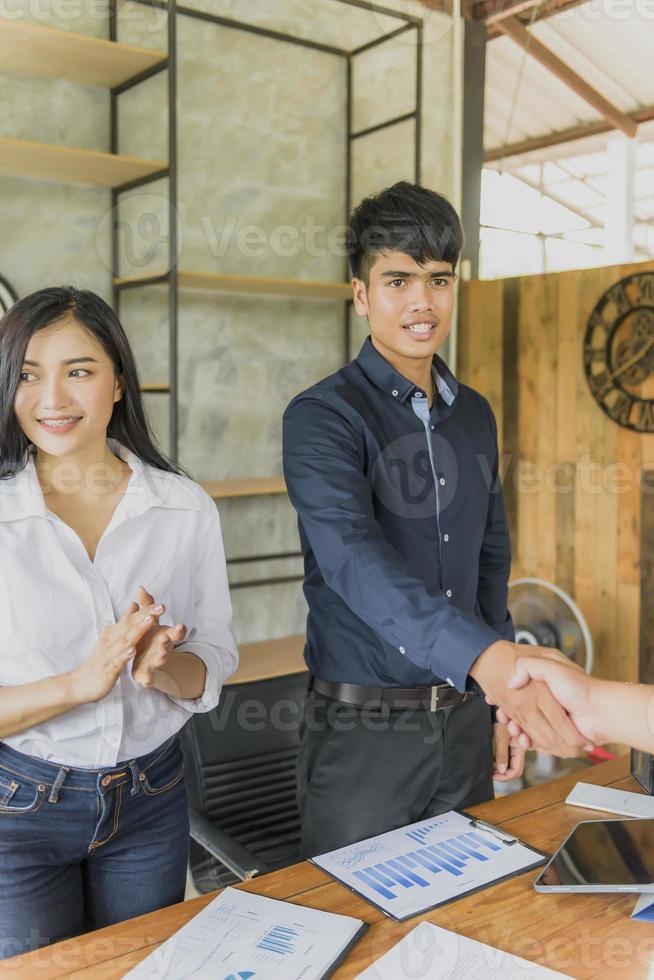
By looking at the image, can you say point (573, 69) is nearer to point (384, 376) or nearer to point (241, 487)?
point (241, 487)

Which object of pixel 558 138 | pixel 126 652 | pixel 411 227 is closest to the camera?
pixel 126 652

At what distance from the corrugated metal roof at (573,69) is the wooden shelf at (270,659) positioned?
115 inches

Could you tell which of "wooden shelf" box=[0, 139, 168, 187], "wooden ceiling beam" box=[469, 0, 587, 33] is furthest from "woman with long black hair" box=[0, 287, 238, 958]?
"wooden ceiling beam" box=[469, 0, 587, 33]

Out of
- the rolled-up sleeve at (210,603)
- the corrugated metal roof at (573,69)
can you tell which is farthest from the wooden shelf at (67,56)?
the corrugated metal roof at (573,69)

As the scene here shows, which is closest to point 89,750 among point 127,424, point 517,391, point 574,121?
point 127,424

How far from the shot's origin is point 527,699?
1420mm

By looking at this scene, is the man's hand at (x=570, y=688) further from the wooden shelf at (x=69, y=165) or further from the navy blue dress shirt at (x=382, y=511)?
the wooden shelf at (x=69, y=165)

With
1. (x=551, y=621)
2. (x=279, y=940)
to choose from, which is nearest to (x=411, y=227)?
(x=279, y=940)

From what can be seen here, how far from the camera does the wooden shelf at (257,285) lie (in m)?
3.23

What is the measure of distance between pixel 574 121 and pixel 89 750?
5107 mm

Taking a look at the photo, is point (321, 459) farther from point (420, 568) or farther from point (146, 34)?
point (146, 34)

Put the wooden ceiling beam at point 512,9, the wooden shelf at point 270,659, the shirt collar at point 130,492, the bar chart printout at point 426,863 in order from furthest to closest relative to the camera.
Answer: the wooden ceiling beam at point 512,9
the wooden shelf at point 270,659
the shirt collar at point 130,492
the bar chart printout at point 426,863

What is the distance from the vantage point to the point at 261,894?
133 cm

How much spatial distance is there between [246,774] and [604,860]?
3.62ft
